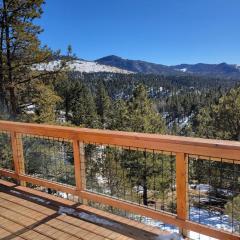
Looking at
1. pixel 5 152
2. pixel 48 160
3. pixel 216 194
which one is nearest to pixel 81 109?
pixel 5 152

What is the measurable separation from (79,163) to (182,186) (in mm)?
1240

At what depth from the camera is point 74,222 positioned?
11.0 ft

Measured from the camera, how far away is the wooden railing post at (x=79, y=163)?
3.59m

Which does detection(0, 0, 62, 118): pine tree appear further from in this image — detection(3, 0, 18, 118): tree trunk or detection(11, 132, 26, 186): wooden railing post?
detection(11, 132, 26, 186): wooden railing post

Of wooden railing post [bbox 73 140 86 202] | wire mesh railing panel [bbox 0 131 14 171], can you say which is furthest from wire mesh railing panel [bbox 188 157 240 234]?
wire mesh railing panel [bbox 0 131 14 171]

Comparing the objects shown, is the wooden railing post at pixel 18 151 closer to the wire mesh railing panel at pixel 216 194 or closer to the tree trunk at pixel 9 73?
the wire mesh railing panel at pixel 216 194

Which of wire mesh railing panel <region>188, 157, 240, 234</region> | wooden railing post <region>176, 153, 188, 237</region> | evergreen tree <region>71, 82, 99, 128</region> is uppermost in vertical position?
wooden railing post <region>176, 153, 188, 237</region>

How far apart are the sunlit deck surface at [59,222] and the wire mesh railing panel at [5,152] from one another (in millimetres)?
1835

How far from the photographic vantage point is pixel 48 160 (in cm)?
549

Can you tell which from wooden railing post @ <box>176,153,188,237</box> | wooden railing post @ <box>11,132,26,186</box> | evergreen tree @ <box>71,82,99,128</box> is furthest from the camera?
evergreen tree @ <box>71,82,99,128</box>

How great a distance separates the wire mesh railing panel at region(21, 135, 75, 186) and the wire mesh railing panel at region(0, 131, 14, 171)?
0.37m

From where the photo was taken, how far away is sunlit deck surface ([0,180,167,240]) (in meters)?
3.06

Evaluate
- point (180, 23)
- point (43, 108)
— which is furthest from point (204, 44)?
point (43, 108)

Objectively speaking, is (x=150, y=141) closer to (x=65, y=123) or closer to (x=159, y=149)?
(x=159, y=149)
